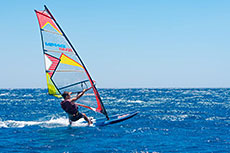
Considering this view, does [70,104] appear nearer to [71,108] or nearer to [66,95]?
[71,108]

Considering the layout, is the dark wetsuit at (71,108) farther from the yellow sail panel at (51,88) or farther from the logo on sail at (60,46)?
the logo on sail at (60,46)

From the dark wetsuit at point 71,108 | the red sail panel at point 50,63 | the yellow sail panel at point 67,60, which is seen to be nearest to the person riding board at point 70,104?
the dark wetsuit at point 71,108

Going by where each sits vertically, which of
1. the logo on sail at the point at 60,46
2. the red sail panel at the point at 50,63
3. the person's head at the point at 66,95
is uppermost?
the logo on sail at the point at 60,46

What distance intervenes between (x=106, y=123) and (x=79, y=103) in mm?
1972

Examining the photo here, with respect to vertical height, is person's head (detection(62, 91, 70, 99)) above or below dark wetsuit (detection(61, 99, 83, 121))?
above

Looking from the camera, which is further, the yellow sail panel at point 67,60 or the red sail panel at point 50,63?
the yellow sail panel at point 67,60

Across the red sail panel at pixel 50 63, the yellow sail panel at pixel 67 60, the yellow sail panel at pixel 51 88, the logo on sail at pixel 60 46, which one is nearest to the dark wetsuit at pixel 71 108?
the yellow sail panel at pixel 51 88

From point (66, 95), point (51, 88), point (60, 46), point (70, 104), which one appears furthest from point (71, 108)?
point (60, 46)

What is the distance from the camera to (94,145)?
471 inches

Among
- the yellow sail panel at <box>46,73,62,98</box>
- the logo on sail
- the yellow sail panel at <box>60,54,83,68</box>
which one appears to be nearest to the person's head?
the yellow sail panel at <box>46,73,62,98</box>

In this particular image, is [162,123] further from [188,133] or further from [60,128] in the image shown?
[60,128]

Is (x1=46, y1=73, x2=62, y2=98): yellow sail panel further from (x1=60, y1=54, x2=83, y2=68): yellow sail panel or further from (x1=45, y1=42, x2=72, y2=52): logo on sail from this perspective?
(x1=45, y1=42, x2=72, y2=52): logo on sail

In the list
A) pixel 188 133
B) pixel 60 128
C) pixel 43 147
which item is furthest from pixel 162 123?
pixel 43 147

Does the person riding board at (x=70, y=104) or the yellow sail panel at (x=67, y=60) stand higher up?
the yellow sail panel at (x=67, y=60)
